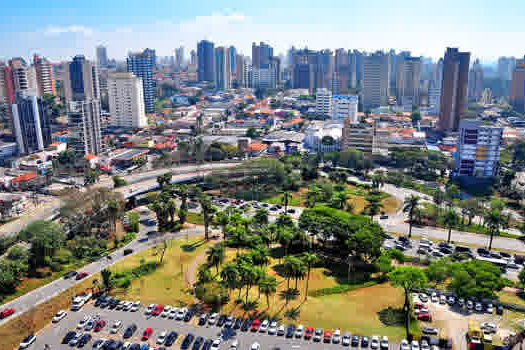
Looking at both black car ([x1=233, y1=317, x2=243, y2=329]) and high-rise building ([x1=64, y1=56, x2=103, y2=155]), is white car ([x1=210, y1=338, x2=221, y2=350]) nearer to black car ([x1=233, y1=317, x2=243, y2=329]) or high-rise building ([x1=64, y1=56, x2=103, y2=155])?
black car ([x1=233, y1=317, x2=243, y2=329])

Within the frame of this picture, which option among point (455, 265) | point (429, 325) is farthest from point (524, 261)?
point (429, 325)

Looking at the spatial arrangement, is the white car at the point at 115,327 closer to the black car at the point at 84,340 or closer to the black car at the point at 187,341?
the black car at the point at 84,340

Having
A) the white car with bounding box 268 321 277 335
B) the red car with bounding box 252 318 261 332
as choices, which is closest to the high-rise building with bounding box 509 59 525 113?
the white car with bounding box 268 321 277 335

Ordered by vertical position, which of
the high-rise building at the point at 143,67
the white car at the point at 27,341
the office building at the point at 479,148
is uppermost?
the high-rise building at the point at 143,67

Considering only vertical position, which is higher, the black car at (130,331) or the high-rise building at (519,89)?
the high-rise building at (519,89)

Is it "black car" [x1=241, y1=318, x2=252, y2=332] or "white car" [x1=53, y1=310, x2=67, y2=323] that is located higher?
"black car" [x1=241, y1=318, x2=252, y2=332]

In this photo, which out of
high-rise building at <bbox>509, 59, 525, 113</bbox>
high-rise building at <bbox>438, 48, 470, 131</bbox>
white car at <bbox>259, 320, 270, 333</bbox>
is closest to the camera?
white car at <bbox>259, 320, 270, 333</bbox>

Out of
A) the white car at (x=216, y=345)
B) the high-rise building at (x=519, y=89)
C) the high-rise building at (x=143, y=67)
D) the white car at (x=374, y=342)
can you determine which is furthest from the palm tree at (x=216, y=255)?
the high-rise building at (x=519, y=89)
